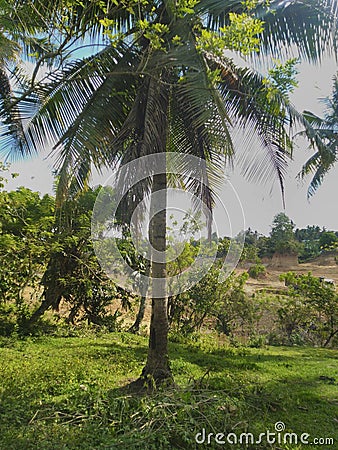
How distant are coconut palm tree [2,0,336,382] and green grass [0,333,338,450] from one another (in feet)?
3.02

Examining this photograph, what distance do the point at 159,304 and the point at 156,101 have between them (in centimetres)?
253

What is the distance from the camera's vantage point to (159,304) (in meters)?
4.91

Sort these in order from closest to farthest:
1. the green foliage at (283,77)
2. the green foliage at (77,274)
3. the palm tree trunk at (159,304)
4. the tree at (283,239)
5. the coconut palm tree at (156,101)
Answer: the green foliage at (283,77), the coconut palm tree at (156,101), the palm tree trunk at (159,304), the green foliage at (77,274), the tree at (283,239)

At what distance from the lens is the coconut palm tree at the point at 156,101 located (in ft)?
14.0

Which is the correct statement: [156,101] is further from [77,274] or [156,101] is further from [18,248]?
[77,274]

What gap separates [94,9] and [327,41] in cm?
267

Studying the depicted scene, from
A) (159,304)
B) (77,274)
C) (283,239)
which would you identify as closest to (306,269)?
(283,239)

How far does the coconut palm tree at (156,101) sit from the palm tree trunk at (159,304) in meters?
0.01

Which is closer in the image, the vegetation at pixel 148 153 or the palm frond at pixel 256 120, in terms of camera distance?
the vegetation at pixel 148 153

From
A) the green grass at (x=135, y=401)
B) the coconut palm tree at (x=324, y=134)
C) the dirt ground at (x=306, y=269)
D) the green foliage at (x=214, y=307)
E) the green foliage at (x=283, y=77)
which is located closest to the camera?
the green grass at (x=135, y=401)

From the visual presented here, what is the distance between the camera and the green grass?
129 inches

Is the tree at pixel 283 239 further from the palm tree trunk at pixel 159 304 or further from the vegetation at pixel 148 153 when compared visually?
the palm tree trunk at pixel 159 304

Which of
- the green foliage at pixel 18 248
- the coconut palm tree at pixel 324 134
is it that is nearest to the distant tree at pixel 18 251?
the green foliage at pixel 18 248

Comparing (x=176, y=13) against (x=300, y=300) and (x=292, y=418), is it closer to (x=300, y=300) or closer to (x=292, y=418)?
(x=292, y=418)
